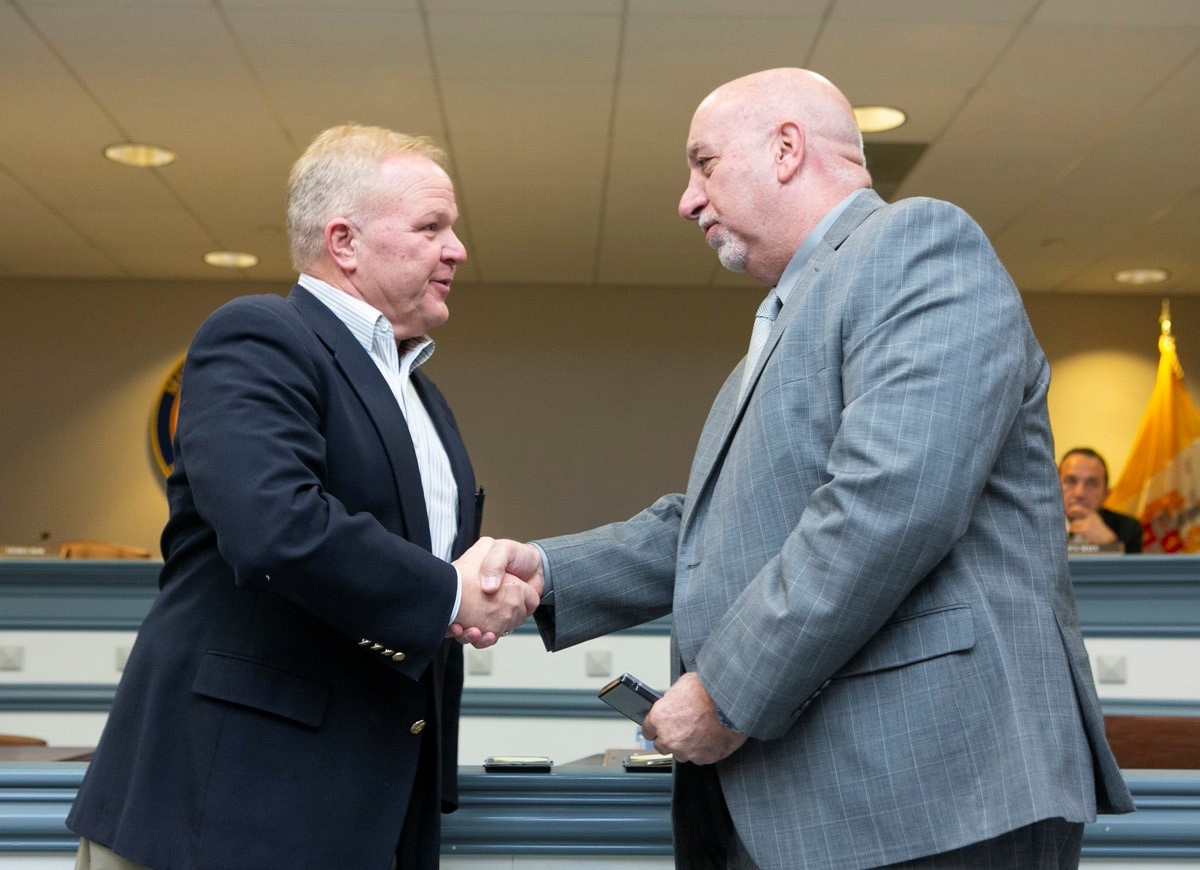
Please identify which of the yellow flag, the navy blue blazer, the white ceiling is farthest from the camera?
the yellow flag

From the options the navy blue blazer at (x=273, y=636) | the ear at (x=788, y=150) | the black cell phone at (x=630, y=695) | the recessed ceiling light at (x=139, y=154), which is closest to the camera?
the navy blue blazer at (x=273, y=636)

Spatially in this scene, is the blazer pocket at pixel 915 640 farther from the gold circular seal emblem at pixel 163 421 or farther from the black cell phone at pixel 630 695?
the gold circular seal emblem at pixel 163 421

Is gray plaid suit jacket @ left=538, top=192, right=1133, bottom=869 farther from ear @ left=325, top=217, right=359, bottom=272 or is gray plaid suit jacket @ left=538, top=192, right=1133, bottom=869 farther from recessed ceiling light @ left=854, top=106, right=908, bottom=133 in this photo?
recessed ceiling light @ left=854, top=106, right=908, bottom=133

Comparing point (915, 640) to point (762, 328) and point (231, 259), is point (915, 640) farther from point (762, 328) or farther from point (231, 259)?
point (231, 259)

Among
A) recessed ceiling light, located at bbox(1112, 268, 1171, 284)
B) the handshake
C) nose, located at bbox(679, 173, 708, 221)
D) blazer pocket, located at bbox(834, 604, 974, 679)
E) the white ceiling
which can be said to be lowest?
blazer pocket, located at bbox(834, 604, 974, 679)

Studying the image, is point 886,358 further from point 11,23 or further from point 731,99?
point 11,23

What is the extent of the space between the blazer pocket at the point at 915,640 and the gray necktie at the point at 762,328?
337 mm

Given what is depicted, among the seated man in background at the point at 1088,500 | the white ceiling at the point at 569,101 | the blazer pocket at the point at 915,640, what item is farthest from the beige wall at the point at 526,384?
the blazer pocket at the point at 915,640

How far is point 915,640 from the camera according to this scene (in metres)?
1.18

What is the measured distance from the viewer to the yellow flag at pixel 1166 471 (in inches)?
219

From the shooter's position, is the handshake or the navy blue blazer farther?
the handshake

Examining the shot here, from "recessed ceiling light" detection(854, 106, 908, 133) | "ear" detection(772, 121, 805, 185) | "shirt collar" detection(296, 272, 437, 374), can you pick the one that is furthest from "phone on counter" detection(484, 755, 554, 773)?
"recessed ceiling light" detection(854, 106, 908, 133)

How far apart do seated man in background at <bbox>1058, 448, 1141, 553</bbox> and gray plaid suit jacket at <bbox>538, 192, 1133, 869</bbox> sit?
13.8 feet

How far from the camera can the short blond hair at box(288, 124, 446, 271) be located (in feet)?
5.34
